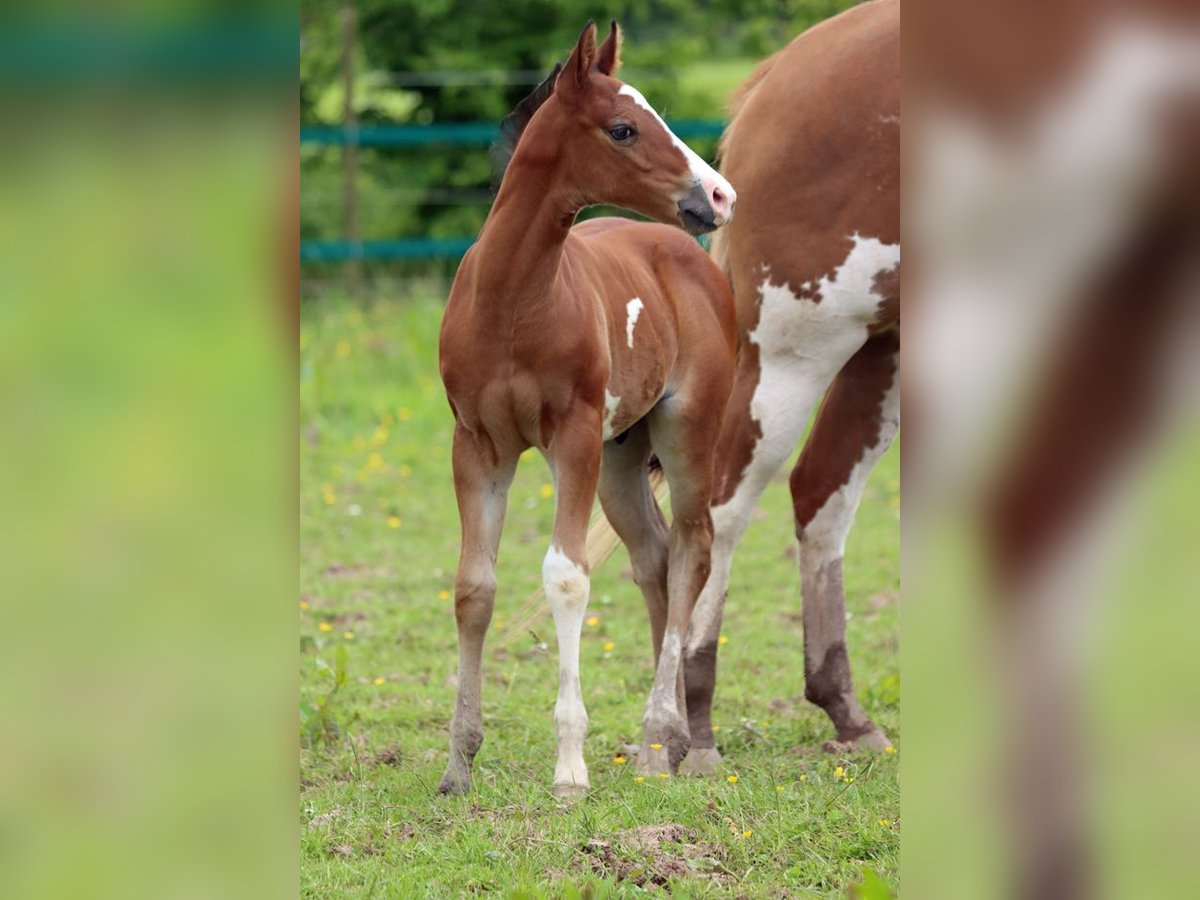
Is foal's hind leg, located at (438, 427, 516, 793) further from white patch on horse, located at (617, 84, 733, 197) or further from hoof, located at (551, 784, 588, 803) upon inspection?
white patch on horse, located at (617, 84, 733, 197)

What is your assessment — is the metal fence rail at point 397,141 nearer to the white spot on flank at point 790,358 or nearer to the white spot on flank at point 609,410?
the white spot on flank at point 790,358

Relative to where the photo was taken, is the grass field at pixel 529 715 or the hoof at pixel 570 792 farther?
the hoof at pixel 570 792

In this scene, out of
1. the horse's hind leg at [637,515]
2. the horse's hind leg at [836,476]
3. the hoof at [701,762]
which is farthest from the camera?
the horse's hind leg at [836,476]

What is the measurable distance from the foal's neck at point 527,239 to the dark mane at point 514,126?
21 centimetres

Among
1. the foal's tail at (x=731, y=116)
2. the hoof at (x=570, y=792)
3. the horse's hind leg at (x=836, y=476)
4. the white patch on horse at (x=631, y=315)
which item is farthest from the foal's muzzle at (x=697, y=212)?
the hoof at (x=570, y=792)

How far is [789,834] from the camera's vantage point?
335 centimetres

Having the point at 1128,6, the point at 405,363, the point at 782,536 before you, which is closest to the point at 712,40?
the point at 405,363

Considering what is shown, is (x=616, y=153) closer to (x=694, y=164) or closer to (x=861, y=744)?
(x=694, y=164)

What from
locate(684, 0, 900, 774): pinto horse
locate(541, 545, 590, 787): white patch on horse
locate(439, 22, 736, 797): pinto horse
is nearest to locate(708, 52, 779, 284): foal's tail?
locate(684, 0, 900, 774): pinto horse

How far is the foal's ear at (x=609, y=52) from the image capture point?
3.67 meters

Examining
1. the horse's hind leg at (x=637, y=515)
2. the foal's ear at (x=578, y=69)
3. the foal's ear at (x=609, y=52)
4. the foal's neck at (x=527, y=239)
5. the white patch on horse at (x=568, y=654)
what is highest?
the foal's ear at (x=609, y=52)

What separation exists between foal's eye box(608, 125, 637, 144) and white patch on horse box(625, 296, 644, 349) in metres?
0.62

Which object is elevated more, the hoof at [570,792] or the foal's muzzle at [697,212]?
the foal's muzzle at [697,212]

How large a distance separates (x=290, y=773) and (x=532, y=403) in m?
2.32
